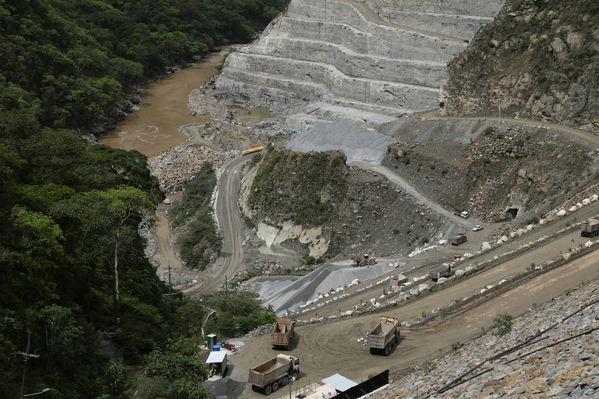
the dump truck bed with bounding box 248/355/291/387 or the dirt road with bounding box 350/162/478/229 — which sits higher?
the dump truck bed with bounding box 248/355/291/387

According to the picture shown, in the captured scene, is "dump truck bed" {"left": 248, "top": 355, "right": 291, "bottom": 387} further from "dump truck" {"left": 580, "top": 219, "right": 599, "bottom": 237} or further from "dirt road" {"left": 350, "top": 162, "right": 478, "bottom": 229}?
"dirt road" {"left": 350, "top": 162, "right": 478, "bottom": 229}

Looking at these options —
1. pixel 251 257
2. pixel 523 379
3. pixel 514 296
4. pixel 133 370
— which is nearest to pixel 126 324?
pixel 133 370

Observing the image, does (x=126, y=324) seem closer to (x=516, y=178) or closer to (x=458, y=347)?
(x=458, y=347)

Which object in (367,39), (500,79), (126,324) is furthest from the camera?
(367,39)

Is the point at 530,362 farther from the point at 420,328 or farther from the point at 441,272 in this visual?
the point at 441,272

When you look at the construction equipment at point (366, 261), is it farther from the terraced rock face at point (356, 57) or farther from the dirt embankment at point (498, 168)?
the terraced rock face at point (356, 57)

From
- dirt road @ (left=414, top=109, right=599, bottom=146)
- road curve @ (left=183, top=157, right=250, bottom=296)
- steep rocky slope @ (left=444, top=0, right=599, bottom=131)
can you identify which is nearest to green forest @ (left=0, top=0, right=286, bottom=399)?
road curve @ (left=183, top=157, right=250, bottom=296)

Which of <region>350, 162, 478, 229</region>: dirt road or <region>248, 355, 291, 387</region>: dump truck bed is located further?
<region>350, 162, 478, 229</region>: dirt road

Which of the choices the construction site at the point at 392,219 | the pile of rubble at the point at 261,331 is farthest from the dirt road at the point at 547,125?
the pile of rubble at the point at 261,331
